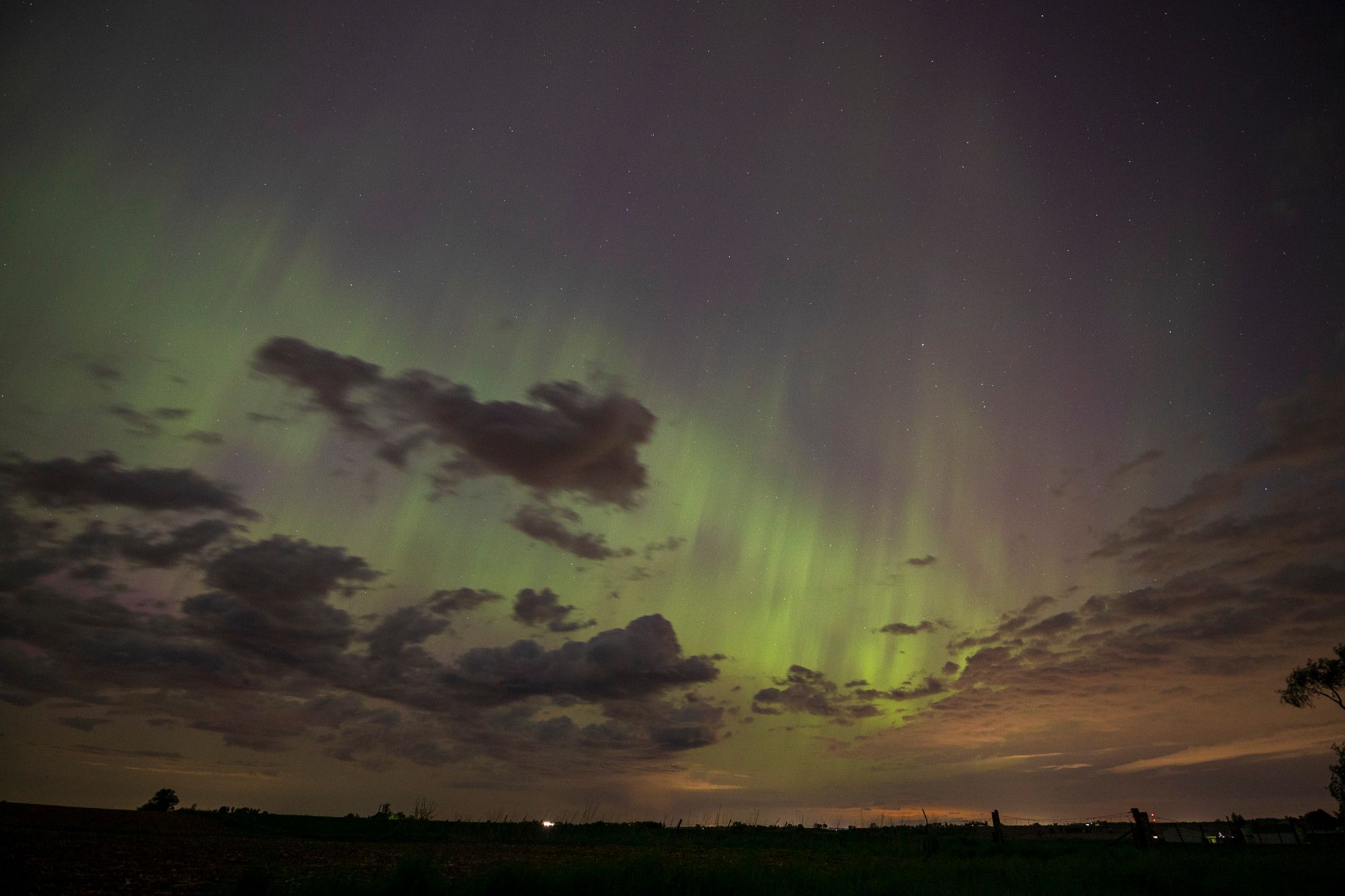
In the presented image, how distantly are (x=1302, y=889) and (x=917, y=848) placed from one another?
17.5 metres

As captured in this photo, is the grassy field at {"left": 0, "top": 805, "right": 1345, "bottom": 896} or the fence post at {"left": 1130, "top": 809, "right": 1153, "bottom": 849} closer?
the grassy field at {"left": 0, "top": 805, "right": 1345, "bottom": 896}

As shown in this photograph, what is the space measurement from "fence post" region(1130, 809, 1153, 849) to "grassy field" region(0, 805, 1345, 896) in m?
0.58

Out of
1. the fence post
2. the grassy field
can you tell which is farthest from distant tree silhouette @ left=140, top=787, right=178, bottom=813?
the fence post

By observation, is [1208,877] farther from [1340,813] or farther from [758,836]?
[1340,813]

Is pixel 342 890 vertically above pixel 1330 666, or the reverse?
pixel 1330 666

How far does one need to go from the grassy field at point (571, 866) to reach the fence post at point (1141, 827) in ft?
1.91

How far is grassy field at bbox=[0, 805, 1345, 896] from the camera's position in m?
13.4

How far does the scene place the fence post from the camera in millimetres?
30516

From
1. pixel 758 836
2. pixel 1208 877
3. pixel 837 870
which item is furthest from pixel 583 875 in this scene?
pixel 758 836

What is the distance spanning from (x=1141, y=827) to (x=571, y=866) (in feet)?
96.3

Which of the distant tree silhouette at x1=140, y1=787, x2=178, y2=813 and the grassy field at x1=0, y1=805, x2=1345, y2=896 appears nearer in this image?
the grassy field at x1=0, y1=805, x2=1345, y2=896

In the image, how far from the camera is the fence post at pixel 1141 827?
100ft

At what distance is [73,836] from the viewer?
19531mm

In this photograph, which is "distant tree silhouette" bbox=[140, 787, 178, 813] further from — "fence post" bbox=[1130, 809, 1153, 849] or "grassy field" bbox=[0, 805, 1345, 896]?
"fence post" bbox=[1130, 809, 1153, 849]
